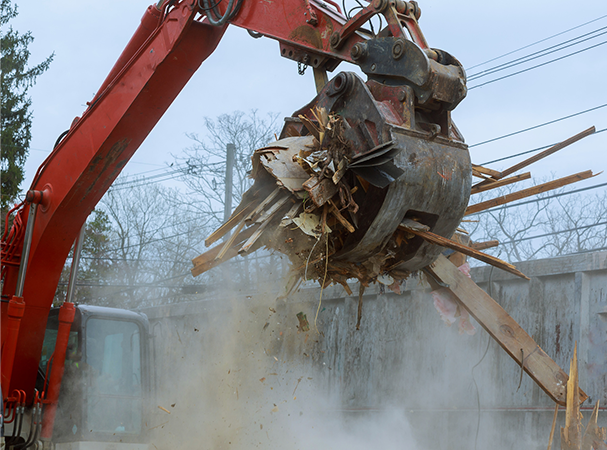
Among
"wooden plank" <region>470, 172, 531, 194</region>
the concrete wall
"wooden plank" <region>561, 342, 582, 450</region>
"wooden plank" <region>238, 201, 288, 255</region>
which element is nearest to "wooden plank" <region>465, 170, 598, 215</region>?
"wooden plank" <region>470, 172, 531, 194</region>

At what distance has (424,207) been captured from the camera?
2854mm

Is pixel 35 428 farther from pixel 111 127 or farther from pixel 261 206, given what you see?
pixel 261 206

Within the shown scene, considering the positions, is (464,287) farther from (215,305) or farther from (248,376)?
(215,305)

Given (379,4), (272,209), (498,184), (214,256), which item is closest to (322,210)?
(272,209)

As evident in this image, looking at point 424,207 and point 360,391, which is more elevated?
point 424,207

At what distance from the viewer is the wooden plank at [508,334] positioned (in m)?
3.39

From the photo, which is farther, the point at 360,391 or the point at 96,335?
the point at 360,391

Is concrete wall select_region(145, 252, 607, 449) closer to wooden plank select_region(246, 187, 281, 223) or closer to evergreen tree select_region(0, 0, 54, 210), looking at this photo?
wooden plank select_region(246, 187, 281, 223)

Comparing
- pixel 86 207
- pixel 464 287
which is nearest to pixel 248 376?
pixel 86 207

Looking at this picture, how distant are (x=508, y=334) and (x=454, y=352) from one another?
139 inches

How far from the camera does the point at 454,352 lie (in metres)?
6.82

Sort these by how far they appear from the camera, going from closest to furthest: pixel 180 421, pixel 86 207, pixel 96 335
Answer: pixel 86 207 → pixel 96 335 → pixel 180 421

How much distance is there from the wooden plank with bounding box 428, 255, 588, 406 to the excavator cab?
10.7 ft

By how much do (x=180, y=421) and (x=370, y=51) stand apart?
5464 millimetres
